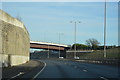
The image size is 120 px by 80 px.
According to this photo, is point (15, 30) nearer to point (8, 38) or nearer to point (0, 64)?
point (8, 38)

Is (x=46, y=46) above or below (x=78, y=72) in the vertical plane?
above

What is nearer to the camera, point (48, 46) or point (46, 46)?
point (46, 46)

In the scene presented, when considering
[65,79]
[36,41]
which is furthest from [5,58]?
[36,41]

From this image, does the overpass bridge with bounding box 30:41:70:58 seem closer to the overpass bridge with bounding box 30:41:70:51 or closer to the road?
the overpass bridge with bounding box 30:41:70:51

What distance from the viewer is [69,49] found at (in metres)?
157

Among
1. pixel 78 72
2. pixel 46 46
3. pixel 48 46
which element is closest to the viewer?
pixel 78 72

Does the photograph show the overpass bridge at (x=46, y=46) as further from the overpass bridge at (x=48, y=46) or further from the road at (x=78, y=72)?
the road at (x=78, y=72)

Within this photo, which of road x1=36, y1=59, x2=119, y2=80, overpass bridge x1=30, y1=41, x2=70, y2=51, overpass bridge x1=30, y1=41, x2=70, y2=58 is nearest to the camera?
road x1=36, y1=59, x2=119, y2=80

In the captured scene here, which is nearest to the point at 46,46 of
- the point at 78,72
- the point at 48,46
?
the point at 48,46

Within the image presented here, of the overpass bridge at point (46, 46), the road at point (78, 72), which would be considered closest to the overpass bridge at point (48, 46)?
the overpass bridge at point (46, 46)

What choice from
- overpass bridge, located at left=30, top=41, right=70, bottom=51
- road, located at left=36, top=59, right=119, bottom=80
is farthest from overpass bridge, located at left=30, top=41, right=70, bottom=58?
road, located at left=36, top=59, right=119, bottom=80

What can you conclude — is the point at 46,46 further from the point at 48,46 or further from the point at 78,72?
the point at 78,72

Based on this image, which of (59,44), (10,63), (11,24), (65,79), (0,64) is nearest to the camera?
(65,79)

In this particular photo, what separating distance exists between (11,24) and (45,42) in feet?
319
